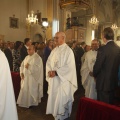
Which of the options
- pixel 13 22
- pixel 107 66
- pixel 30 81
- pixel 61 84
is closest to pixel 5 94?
pixel 107 66

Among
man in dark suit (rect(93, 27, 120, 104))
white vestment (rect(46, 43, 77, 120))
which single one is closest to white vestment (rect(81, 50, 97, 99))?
white vestment (rect(46, 43, 77, 120))

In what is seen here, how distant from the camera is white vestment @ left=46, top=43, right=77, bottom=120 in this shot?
13.9ft

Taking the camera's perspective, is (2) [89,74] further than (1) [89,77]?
No

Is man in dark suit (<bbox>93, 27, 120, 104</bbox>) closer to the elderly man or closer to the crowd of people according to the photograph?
the crowd of people

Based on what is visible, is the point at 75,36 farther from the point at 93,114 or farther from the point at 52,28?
the point at 93,114

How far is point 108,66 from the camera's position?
12.0 feet

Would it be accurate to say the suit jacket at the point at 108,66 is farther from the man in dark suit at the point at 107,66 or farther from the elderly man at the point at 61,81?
the elderly man at the point at 61,81

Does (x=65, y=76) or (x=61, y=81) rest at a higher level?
(x=65, y=76)

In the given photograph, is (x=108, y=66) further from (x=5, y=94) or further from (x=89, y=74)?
(x=5, y=94)

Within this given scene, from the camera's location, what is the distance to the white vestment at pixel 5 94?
2.06 meters

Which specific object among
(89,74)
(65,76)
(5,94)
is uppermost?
(5,94)

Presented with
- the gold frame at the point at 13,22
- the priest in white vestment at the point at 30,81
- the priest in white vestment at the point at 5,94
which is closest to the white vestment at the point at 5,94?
the priest in white vestment at the point at 5,94

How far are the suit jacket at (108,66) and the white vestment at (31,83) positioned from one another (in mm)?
2248

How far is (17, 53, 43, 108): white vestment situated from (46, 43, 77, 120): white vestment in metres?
1.23
